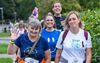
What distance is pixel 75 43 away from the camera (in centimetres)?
708

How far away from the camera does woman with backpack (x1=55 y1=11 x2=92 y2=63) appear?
7062mm

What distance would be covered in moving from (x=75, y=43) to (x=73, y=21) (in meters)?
0.35

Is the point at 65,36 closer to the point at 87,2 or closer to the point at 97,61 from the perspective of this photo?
the point at 97,61

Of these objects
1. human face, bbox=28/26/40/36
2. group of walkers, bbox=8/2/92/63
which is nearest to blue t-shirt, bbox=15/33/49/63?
group of walkers, bbox=8/2/92/63

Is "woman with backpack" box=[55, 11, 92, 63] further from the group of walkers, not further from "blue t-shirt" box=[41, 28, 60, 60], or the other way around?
"blue t-shirt" box=[41, 28, 60, 60]

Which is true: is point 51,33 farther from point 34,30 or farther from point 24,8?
point 24,8

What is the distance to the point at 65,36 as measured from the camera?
7180 millimetres

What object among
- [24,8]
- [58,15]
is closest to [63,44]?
[58,15]

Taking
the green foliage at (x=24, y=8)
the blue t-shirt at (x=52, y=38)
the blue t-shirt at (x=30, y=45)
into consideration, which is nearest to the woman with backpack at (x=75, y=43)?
the blue t-shirt at (x=30, y=45)

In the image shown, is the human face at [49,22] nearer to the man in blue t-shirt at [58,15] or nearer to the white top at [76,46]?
the man in blue t-shirt at [58,15]

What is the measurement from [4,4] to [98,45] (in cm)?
9725

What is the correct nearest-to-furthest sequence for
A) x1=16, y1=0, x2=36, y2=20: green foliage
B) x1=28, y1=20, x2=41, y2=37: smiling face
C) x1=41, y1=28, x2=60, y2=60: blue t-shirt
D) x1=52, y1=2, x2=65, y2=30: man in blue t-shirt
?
1. x1=28, y1=20, x2=41, y2=37: smiling face
2. x1=41, y1=28, x2=60, y2=60: blue t-shirt
3. x1=52, y1=2, x2=65, y2=30: man in blue t-shirt
4. x1=16, y1=0, x2=36, y2=20: green foliage

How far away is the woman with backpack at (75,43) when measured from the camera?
7.06 metres

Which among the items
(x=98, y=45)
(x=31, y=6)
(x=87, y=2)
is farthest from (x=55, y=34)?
(x=31, y=6)
